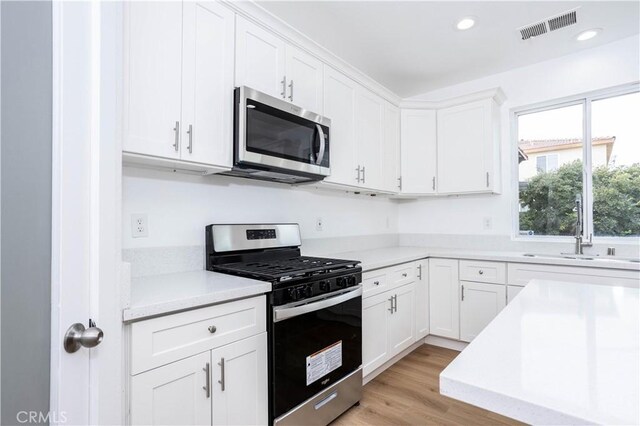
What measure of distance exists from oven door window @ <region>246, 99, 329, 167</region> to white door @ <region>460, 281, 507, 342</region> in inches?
69.0

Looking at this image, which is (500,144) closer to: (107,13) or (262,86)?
(262,86)

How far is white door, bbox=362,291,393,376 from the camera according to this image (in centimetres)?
227

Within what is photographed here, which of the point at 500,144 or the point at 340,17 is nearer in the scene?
the point at 340,17

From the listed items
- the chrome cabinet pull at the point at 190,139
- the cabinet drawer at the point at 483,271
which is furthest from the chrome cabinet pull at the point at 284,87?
the cabinet drawer at the point at 483,271

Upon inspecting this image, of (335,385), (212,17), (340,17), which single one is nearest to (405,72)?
(340,17)

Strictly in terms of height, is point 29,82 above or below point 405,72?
below

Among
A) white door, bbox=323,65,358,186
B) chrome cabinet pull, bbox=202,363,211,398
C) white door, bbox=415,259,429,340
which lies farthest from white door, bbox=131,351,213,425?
white door, bbox=415,259,429,340

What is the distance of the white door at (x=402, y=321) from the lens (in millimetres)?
2596

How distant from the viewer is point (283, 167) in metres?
1.95

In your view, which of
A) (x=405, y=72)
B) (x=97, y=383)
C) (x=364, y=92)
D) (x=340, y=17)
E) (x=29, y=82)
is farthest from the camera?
(x=405, y=72)

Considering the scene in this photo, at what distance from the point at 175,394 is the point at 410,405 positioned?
1528 millimetres

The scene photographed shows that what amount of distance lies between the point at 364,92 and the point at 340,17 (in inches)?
→ 28.4

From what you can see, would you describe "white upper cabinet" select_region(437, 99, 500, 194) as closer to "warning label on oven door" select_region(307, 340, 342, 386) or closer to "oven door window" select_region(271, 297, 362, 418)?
"oven door window" select_region(271, 297, 362, 418)

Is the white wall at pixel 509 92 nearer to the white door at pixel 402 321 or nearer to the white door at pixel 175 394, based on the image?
the white door at pixel 402 321
